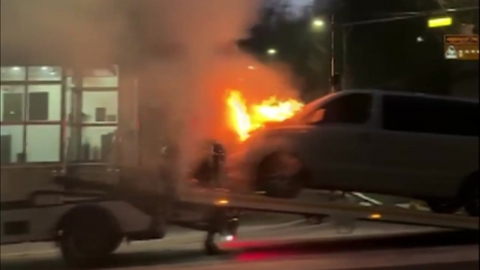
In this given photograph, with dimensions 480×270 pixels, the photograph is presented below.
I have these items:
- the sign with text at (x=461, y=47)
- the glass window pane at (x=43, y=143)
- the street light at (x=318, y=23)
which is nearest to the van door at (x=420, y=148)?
the sign with text at (x=461, y=47)

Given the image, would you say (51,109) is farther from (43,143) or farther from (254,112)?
(254,112)

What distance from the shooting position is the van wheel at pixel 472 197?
2340 millimetres

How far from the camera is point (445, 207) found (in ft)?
7.82

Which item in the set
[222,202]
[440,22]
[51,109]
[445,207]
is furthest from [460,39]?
[51,109]

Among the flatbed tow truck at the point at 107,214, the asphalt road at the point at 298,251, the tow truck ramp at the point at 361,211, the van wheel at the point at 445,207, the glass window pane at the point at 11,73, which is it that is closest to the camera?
the glass window pane at the point at 11,73

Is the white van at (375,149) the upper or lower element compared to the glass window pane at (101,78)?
lower

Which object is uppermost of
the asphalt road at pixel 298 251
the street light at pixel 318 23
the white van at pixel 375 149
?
the street light at pixel 318 23

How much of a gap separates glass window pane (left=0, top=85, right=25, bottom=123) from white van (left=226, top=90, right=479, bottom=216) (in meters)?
0.59

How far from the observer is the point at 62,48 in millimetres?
1658

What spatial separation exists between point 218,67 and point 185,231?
1.49 ft

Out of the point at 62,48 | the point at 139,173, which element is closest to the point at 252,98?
the point at 139,173

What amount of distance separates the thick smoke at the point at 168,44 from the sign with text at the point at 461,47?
76 cm

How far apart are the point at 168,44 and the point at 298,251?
82 cm

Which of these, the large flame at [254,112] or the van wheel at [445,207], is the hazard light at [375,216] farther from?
the large flame at [254,112]
